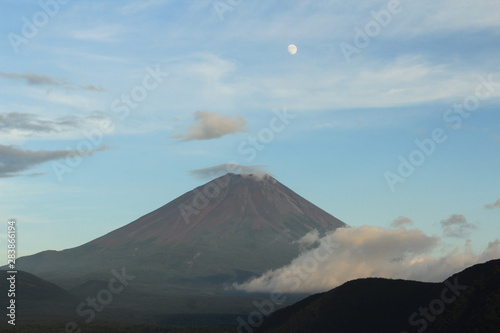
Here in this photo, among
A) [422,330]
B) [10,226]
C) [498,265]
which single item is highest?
[10,226]

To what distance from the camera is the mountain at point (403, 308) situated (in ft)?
348

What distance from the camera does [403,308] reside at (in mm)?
136875

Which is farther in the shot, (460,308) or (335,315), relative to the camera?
(335,315)

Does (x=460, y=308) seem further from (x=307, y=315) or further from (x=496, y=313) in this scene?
(x=307, y=315)

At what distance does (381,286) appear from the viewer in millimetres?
153500

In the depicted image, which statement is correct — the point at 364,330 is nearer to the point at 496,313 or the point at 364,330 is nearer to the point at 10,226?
the point at 496,313

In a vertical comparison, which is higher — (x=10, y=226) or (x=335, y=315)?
(x=10, y=226)

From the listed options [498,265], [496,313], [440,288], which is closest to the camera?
[496,313]

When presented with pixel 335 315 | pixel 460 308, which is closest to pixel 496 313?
pixel 460 308

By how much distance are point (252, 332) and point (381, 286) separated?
35.1 meters

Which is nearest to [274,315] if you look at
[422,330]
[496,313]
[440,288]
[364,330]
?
[364,330]

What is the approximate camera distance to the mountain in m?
106

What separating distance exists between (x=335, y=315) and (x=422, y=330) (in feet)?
107

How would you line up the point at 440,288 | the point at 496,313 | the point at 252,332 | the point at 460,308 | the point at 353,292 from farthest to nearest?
the point at 252,332, the point at 353,292, the point at 440,288, the point at 460,308, the point at 496,313
